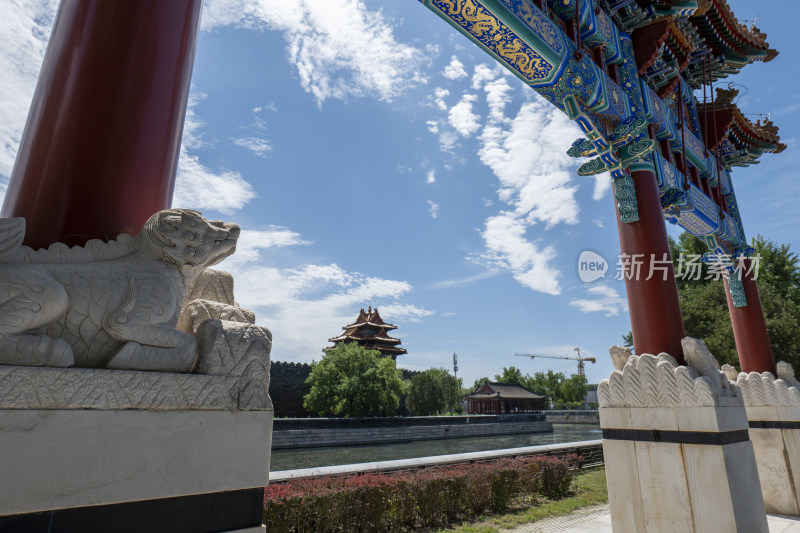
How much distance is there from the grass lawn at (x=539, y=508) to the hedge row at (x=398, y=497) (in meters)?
0.22

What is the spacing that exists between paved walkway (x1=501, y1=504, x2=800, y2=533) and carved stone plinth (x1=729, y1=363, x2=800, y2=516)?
343mm

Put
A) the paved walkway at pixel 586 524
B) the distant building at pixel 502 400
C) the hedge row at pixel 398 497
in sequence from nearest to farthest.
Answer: the hedge row at pixel 398 497 → the paved walkway at pixel 586 524 → the distant building at pixel 502 400

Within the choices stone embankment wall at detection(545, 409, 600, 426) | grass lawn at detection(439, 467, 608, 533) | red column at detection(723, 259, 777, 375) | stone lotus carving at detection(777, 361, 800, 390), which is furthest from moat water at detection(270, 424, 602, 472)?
stone embankment wall at detection(545, 409, 600, 426)

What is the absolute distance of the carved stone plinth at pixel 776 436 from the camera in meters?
6.45

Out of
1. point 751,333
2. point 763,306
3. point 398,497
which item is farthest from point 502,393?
point 398,497

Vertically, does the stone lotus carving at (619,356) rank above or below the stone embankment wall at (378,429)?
above

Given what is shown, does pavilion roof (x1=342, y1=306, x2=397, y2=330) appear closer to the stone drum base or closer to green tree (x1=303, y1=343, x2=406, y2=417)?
green tree (x1=303, y1=343, x2=406, y2=417)

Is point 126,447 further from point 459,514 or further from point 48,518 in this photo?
point 459,514

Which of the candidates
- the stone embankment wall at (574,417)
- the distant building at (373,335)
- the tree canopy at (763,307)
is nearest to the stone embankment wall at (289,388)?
the distant building at (373,335)

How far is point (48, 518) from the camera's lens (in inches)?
47.3

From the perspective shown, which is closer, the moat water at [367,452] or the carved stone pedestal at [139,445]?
the carved stone pedestal at [139,445]

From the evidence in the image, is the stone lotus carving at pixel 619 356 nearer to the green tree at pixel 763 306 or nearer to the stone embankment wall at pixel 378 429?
the green tree at pixel 763 306

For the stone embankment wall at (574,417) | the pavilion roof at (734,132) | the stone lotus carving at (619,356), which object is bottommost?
the stone embankment wall at (574,417)

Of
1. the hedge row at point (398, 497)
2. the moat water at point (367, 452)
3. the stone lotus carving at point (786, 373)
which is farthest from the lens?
the moat water at point (367, 452)
